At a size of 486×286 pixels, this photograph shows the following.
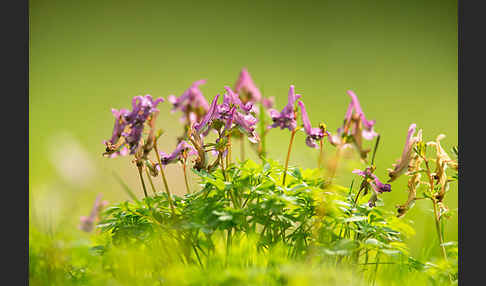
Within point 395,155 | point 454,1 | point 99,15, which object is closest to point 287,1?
point 454,1

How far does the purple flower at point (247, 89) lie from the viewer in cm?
230

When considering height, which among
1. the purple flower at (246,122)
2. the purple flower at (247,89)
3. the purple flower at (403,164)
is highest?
the purple flower at (247,89)

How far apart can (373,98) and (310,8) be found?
1.64m

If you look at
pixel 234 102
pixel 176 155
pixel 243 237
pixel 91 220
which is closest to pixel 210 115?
pixel 234 102

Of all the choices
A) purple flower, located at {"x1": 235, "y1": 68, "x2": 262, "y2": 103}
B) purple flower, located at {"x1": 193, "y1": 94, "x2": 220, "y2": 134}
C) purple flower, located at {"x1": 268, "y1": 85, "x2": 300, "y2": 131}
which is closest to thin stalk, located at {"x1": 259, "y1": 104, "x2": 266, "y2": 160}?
purple flower, located at {"x1": 235, "y1": 68, "x2": 262, "y2": 103}

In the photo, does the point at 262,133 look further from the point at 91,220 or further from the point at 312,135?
the point at 91,220

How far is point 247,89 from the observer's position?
2.32 m

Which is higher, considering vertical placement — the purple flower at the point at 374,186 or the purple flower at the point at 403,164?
the purple flower at the point at 403,164

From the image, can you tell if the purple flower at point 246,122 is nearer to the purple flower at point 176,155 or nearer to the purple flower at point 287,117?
the purple flower at point 287,117

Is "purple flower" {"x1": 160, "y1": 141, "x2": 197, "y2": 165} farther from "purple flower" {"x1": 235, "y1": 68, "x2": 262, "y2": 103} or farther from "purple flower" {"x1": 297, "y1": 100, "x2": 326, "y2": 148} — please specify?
"purple flower" {"x1": 235, "y1": 68, "x2": 262, "y2": 103}

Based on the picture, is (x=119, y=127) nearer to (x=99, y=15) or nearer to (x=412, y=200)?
(x=412, y=200)

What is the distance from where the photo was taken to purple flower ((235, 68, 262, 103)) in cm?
230

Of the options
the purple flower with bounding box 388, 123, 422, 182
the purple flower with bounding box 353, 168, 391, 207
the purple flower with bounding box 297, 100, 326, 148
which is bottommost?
the purple flower with bounding box 353, 168, 391, 207

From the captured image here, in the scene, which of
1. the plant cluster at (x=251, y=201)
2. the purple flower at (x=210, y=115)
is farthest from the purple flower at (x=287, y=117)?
the purple flower at (x=210, y=115)
